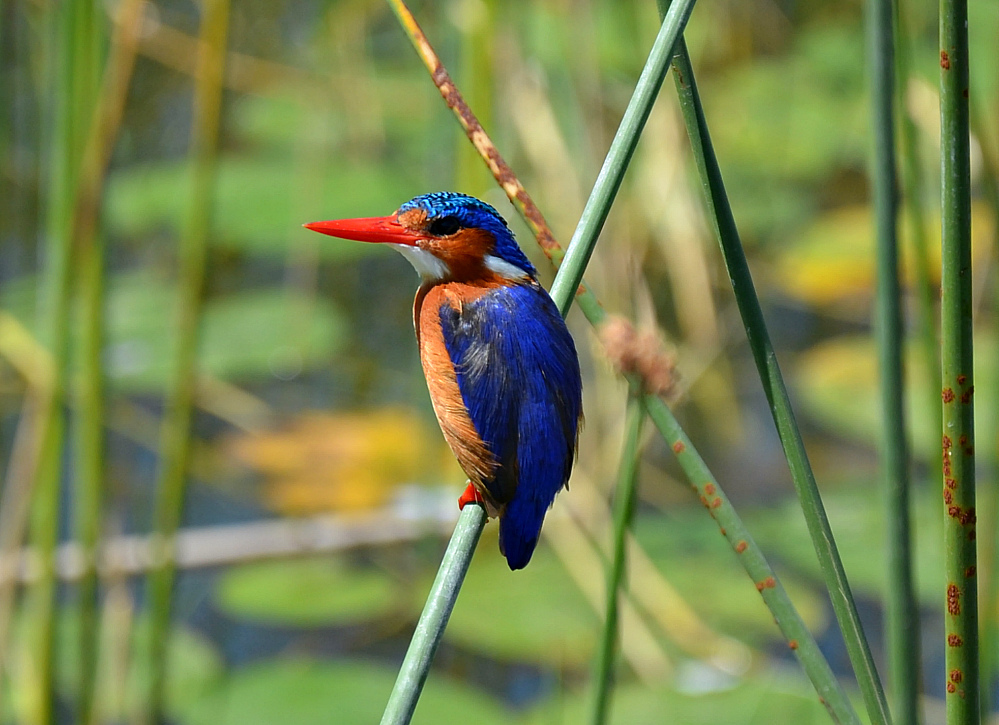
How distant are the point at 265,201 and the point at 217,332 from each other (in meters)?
0.63

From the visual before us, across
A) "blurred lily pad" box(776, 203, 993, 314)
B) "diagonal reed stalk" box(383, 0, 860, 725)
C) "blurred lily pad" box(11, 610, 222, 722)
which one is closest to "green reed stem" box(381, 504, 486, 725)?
"diagonal reed stalk" box(383, 0, 860, 725)

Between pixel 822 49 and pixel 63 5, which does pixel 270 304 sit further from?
pixel 822 49

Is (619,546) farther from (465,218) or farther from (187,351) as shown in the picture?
(187,351)

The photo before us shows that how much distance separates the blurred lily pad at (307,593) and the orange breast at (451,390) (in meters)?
1.57

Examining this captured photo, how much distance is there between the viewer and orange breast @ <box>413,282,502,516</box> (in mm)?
958

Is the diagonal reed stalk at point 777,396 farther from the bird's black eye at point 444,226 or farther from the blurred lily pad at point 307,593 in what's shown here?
the blurred lily pad at point 307,593

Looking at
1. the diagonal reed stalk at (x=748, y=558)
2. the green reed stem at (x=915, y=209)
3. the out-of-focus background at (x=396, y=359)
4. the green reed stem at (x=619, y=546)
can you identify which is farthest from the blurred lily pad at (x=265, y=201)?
the diagonal reed stalk at (x=748, y=558)

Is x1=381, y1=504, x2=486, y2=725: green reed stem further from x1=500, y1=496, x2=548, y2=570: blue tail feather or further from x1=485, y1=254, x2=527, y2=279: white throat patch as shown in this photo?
x1=485, y1=254, x2=527, y2=279: white throat patch

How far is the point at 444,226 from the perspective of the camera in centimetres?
107

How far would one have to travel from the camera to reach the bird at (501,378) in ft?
3.09

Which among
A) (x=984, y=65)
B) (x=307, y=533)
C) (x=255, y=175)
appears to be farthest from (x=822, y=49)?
(x=307, y=533)

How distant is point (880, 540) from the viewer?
252cm

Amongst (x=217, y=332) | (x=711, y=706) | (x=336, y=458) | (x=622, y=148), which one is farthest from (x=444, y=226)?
(x=217, y=332)

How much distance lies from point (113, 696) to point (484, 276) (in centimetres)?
159
